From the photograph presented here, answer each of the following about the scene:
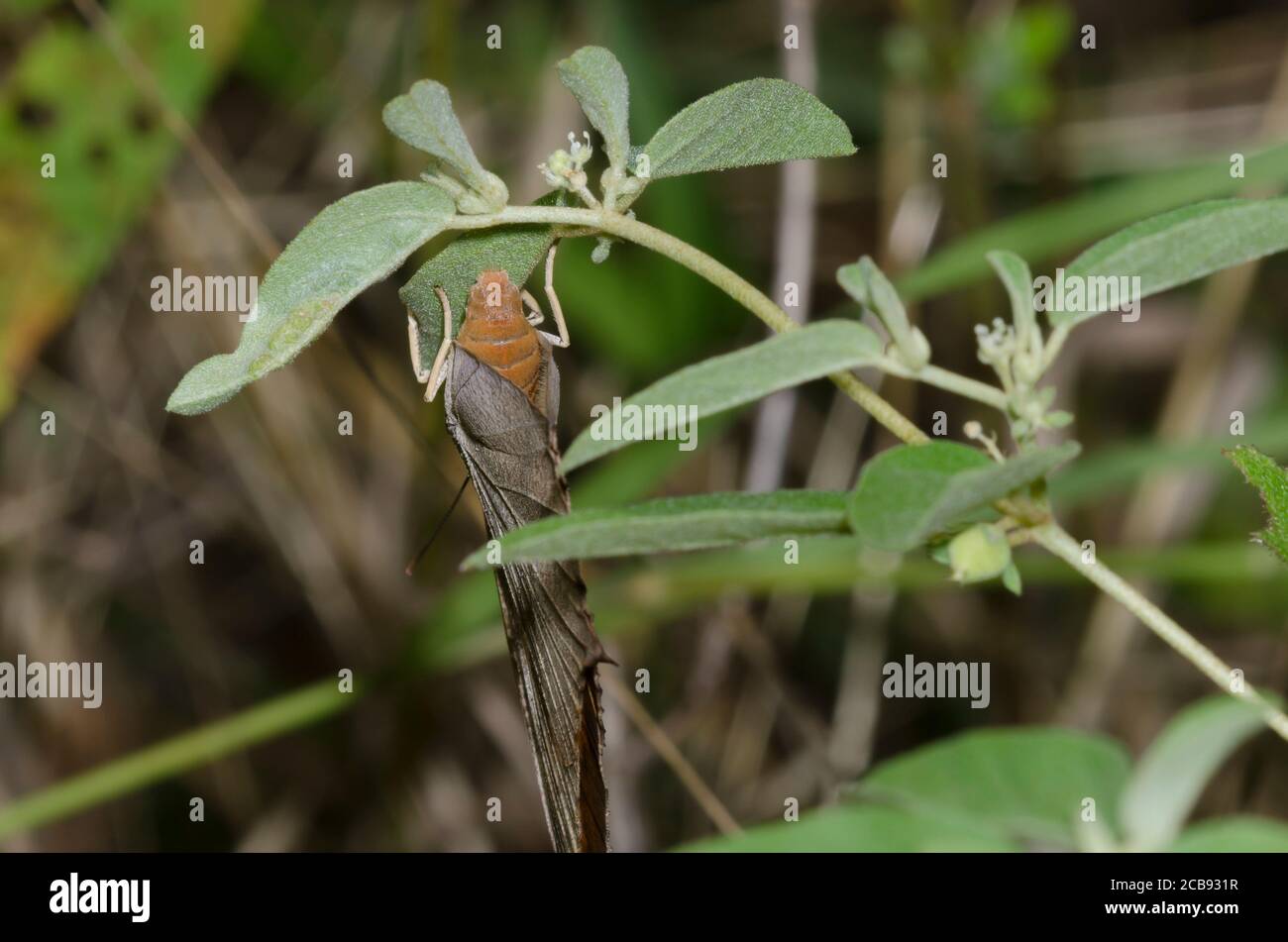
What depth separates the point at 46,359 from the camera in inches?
176

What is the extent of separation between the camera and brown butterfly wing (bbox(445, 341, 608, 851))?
6.00 ft

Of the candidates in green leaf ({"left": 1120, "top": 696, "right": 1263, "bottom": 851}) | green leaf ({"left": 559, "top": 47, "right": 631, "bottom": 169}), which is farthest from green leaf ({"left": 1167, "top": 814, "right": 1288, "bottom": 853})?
green leaf ({"left": 559, "top": 47, "right": 631, "bottom": 169})

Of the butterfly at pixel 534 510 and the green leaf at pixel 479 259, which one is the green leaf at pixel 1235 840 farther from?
the green leaf at pixel 479 259

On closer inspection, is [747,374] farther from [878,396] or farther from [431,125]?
[431,125]

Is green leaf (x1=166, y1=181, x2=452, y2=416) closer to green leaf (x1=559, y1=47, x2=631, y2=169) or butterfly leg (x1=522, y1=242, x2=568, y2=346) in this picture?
green leaf (x1=559, y1=47, x2=631, y2=169)

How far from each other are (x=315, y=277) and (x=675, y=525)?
1.61 ft

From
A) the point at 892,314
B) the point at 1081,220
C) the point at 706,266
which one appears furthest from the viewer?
the point at 1081,220

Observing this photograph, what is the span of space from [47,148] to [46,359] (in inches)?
45.2

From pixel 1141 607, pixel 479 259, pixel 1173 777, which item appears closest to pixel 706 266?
pixel 479 259

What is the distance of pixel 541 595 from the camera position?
190cm

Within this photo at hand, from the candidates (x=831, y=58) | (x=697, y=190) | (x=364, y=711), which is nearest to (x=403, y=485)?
(x=364, y=711)

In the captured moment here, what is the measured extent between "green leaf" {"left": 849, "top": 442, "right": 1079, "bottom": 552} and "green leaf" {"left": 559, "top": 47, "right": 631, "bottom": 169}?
0.49 meters

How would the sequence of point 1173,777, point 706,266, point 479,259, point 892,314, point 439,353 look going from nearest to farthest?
point 892,314
point 706,266
point 1173,777
point 479,259
point 439,353

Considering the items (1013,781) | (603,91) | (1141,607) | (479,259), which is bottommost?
(1013,781)
